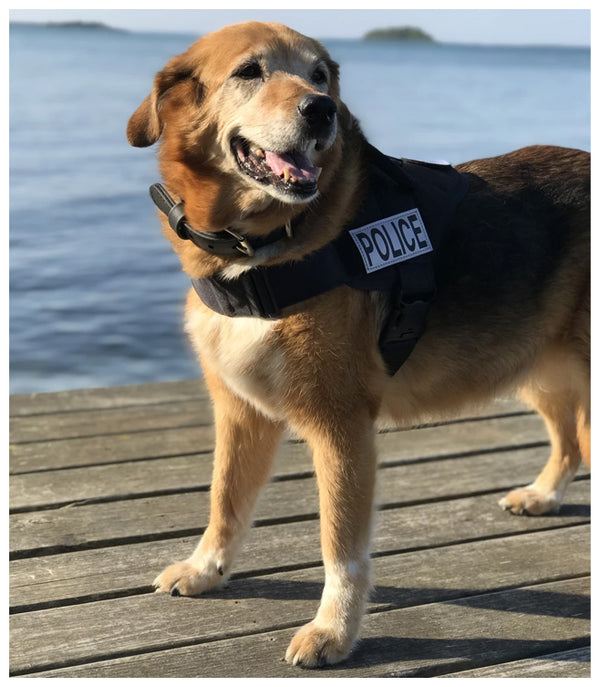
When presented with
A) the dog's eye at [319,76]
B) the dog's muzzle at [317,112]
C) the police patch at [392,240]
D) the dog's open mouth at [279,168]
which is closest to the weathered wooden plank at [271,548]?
the police patch at [392,240]

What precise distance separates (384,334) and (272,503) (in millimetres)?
1007

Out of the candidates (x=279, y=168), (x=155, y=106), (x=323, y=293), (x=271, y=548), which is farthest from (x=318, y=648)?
(x=155, y=106)

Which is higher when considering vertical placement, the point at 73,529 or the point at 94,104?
the point at 73,529

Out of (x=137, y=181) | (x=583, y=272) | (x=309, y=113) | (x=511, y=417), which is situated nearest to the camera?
(x=309, y=113)

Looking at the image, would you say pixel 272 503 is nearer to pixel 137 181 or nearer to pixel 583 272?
pixel 583 272

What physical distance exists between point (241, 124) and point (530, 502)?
1688 mm

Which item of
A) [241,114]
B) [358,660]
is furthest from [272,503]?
[241,114]

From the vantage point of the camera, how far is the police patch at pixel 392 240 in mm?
2262

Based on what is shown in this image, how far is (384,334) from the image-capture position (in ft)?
7.57

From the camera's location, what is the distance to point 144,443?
Answer: 11.7 ft

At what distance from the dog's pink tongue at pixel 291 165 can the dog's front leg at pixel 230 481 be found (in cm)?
71

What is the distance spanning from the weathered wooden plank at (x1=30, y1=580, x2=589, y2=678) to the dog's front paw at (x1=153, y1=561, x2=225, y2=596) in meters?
0.26

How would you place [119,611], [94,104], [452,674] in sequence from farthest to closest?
[94,104]
[119,611]
[452,674]

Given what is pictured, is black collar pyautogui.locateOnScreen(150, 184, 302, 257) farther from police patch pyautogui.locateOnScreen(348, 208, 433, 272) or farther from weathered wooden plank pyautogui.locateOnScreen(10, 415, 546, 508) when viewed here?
weathered wooden plank pyautogui.locateOnScreen(10, 415, 546, 508)
